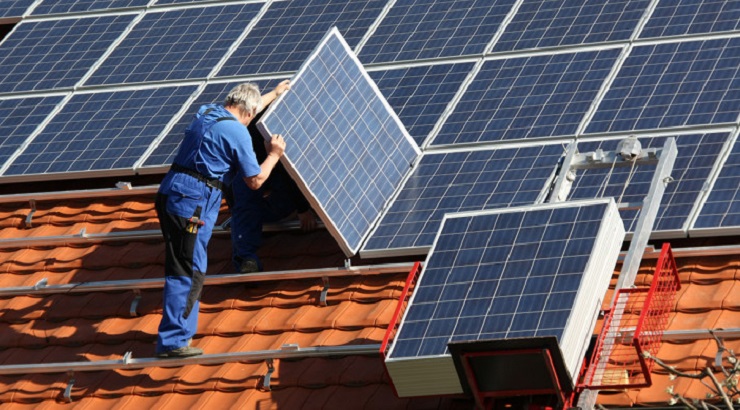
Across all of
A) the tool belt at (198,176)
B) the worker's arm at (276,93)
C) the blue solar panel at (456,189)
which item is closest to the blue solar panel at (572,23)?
the blue solar panel at (456,189)

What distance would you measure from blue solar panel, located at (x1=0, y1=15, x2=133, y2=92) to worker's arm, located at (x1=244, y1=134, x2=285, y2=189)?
153 inches

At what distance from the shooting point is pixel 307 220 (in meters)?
12.8

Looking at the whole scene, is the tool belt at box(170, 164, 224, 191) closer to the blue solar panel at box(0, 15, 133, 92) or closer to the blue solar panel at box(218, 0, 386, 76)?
the blue solar panel at box(218, 0, 386, 76)

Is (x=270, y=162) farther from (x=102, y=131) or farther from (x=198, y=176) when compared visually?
→ (x=102, y=131)

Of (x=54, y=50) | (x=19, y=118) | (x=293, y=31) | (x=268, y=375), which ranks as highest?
(x=293, y=31)

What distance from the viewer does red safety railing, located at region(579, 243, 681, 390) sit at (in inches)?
386

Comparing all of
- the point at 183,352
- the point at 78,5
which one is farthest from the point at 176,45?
the point at 183,352

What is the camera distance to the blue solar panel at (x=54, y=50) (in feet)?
49.9

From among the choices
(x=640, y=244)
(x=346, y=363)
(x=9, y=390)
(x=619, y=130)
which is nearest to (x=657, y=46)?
(x=619, y=130)

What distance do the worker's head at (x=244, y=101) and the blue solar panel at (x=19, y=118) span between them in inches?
127

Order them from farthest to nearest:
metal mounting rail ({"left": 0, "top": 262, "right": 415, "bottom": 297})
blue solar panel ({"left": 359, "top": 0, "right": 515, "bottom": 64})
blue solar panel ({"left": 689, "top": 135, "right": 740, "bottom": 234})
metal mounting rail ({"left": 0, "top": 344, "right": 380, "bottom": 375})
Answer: blue solar panel ({"left": 359, "top": 0, "right": 515, "bottom": 64})
metal mounting rail ({"left": 0, "top": 262, "right": 415, "bottom": 297})
metal mounting rail ({"left": 0, "top": 344, "right": 380, "bottom": 375})
blue solar panel ({"left": 689, "top": 135, "right": 740, "bottom": 234})

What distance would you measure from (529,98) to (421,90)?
37.8 inches

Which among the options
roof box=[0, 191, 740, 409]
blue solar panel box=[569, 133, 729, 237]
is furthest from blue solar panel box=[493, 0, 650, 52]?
roof box=[0, 191, 740, 409]

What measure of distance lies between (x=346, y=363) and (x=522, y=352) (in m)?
1.86
